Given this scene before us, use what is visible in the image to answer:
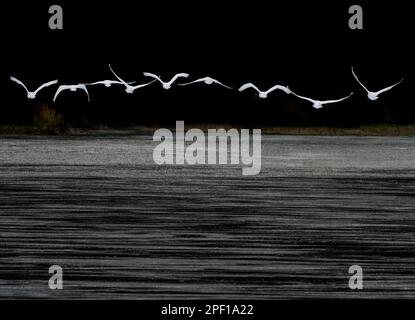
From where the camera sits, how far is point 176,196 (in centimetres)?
2334

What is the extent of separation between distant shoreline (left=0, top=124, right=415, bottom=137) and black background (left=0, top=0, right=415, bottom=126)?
→ 97 centimetres

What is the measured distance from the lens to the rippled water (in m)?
14.2

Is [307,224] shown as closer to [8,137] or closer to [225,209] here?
[225,209]

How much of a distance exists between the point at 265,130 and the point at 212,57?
33.6ft

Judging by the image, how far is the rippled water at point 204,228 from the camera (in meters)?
14.2

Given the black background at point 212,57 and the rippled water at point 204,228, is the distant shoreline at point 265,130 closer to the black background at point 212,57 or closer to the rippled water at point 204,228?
the black background at point 212,57

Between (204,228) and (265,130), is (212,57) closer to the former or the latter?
(265,130)

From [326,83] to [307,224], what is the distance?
42.6 meters

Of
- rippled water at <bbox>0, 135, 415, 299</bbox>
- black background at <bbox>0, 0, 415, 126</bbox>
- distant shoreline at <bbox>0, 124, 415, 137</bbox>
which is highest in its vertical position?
black background at <bbox>0, 0, 415, 126</bbox>

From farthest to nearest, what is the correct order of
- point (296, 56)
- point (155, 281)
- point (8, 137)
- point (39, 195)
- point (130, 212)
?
point (296, 56) < point (8, 137) < point (39, 195) < point (130, 212) < point (155, 281)

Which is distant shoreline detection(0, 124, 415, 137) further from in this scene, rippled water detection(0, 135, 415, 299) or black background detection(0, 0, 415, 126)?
rippled water detection(0, 135, 415, 299)

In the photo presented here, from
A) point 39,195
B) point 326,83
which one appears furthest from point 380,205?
point 326,83

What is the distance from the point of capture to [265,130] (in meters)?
52.7

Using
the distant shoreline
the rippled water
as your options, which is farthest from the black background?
the rippled water
